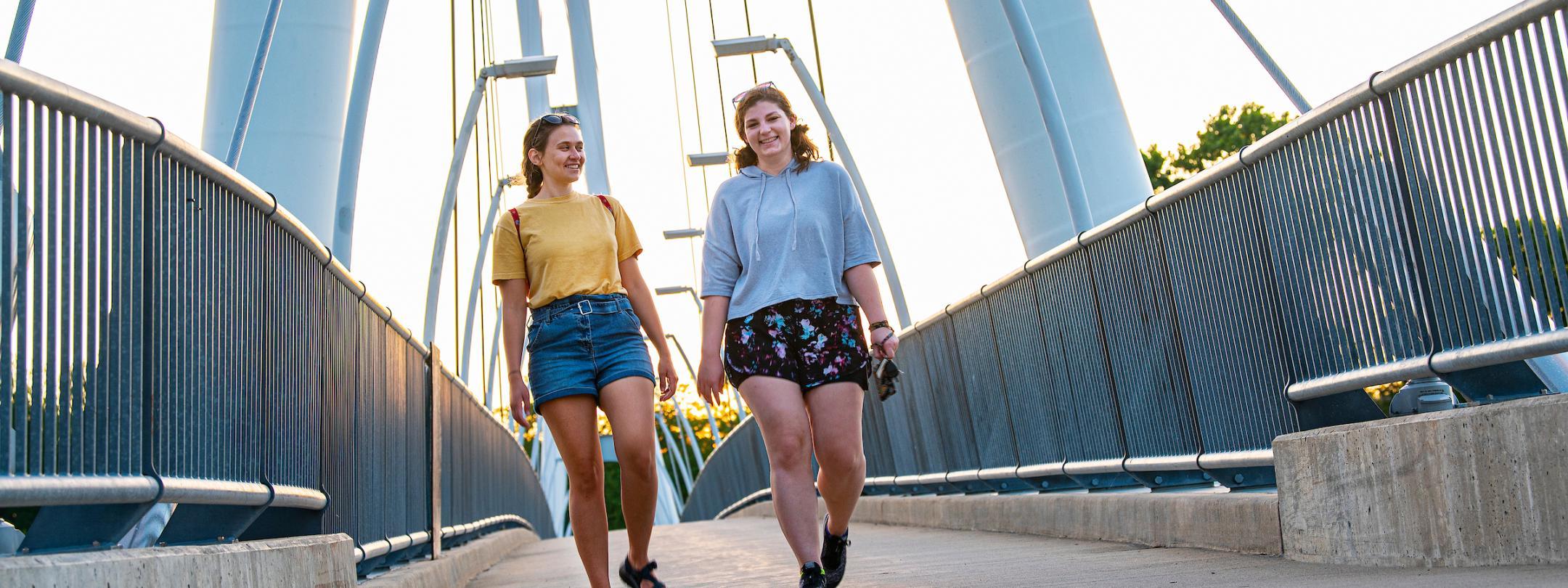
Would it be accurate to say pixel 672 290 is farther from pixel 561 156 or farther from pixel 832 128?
pixel 561 156

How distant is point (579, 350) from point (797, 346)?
67 centimetres

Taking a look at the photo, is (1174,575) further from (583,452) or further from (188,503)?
(188,503)

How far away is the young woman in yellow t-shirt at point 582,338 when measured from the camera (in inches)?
194

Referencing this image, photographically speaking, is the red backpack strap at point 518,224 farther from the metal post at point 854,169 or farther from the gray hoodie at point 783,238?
the metal post at point 854,169

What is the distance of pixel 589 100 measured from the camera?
25.1 metres

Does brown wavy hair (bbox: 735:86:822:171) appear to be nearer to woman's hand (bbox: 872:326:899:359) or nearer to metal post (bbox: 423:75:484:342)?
woman's hand (bbox: 872:326:899:359)

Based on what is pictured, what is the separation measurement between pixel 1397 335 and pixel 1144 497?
204 cm

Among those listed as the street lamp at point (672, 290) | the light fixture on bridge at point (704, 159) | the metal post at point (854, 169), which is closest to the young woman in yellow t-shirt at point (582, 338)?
the metal post at point (854, 169)

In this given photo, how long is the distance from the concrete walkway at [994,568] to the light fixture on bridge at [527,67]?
6.95m

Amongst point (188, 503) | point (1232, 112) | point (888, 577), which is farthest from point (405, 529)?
point (1232, 112)

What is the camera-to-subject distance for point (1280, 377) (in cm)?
553

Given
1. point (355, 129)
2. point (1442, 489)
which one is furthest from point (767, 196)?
point (355, 129)

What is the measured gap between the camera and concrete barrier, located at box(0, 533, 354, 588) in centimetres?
255

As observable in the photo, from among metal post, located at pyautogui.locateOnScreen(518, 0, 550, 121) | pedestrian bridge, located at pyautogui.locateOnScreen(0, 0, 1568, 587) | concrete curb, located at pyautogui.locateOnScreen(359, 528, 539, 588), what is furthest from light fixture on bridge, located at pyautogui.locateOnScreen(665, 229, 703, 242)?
pedestrian bridge, located at pyautogui.locateOnScreen(0, 0, 1568, 587)
